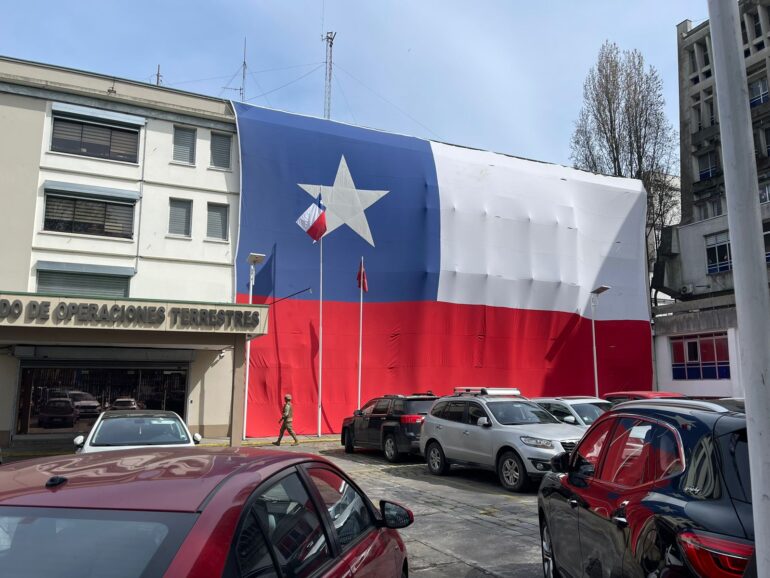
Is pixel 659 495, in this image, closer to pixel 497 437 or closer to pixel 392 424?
pixel 497 437

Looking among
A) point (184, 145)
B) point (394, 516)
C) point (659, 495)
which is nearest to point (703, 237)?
point (184, 145)

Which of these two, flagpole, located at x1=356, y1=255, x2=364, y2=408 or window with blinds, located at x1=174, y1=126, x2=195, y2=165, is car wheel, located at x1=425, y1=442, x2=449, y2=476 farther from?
window with blinds, located at x1=174, y1=126, x2=195, y2=165

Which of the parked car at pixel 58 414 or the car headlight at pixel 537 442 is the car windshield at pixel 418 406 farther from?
the parked car at pixel 58 414

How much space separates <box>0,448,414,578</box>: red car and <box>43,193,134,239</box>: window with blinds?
20.5 m

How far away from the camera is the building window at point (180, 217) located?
2261 centimetres

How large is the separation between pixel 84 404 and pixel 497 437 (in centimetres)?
1572

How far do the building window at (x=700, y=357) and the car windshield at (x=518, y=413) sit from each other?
24.8 meters

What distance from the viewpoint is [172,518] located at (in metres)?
2.08

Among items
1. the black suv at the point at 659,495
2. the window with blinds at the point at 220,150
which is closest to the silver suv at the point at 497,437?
the black suv at the point at 659,495

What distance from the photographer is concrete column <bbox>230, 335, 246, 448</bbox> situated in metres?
16.9

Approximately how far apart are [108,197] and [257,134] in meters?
6.14

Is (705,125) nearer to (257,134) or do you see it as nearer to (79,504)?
(257,134)

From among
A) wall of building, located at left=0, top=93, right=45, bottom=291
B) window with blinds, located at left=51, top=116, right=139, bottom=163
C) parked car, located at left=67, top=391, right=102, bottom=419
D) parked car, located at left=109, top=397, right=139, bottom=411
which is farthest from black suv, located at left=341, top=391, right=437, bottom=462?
window with blinds, located at left=51, top=116, right=139, bottom=163

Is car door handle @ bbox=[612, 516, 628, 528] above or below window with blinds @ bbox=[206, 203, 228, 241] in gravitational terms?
below
